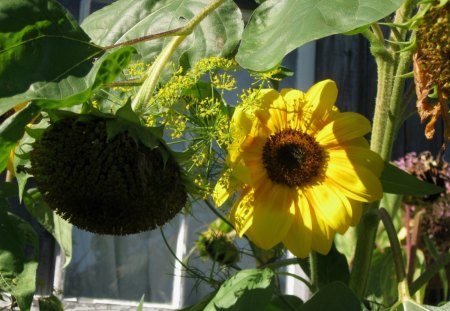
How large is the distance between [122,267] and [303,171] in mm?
1414

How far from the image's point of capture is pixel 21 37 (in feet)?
1.70

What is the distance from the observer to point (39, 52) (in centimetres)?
52

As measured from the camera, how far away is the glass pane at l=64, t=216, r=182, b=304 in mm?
2021

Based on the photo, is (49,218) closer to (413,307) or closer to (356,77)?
(413,307)

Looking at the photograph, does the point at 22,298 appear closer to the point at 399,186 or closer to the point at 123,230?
the point at 123,230

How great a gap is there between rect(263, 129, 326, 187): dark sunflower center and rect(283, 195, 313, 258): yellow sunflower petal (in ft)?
0.09

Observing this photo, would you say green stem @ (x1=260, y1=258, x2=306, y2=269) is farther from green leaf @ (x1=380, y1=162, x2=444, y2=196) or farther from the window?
the window

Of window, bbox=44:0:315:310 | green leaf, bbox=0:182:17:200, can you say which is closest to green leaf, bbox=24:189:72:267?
green leaf, bbox=0:182:17:200

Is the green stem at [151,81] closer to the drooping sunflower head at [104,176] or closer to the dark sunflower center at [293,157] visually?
the drooping sunflower head at [104,176]

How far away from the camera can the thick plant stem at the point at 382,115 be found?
668 mm

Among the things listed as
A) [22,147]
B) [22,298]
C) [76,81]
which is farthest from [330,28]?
[22,298]

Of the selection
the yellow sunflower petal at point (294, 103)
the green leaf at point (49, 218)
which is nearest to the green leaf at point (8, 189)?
the green leaf at point (49, 218)

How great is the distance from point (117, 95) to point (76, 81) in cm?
10

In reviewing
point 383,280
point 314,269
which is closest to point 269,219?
point 314,269
